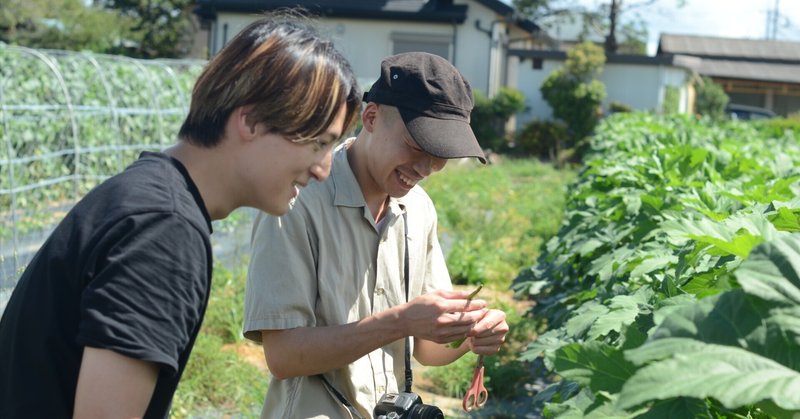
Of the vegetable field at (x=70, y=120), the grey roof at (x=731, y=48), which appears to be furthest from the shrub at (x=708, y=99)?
the vegetable field at (x=70, y=120)

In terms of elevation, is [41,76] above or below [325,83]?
below

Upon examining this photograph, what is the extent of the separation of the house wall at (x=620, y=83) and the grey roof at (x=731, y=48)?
71.8ft

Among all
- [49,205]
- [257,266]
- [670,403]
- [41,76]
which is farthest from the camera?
[41,76]

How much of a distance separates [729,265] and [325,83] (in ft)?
2.86

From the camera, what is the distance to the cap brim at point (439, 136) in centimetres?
252

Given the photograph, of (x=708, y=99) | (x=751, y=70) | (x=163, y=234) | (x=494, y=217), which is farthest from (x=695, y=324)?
(x=751, y=70)

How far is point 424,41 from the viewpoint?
28.8 metres

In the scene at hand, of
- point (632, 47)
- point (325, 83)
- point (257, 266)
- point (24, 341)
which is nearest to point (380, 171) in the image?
point (257, 266)

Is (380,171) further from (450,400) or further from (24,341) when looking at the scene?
(450,400)

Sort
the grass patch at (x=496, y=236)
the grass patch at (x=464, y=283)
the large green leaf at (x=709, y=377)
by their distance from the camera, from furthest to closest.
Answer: the grass patch at (x=496, y=236)
the grass patch at (x=464, y=283)
the large green leaf at (x=709, y=377)

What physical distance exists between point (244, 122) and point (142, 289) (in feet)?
1.24

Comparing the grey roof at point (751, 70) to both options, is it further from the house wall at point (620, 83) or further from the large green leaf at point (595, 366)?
the large green leaf at point (595, 366)

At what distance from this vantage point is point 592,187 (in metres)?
6.19

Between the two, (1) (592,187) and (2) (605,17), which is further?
(2) (605,17)
